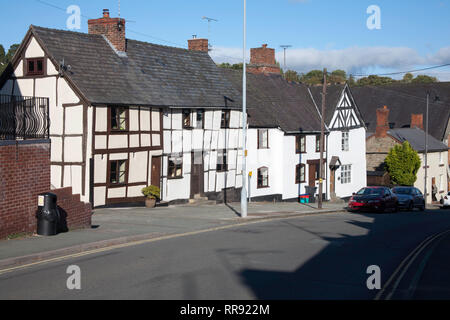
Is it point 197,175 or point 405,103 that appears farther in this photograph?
point 405,103

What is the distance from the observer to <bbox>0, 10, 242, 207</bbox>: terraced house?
26.8 meters

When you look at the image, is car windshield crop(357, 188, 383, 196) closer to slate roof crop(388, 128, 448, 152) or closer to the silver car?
the silver car

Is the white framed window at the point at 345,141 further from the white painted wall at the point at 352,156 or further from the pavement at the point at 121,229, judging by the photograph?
the pavement at the point at 121,229

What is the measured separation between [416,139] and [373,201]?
1163 inches

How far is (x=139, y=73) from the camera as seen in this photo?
30969mm

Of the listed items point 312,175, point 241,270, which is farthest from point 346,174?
point 241,270

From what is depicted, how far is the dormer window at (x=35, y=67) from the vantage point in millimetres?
28000

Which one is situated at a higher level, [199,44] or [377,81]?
[377,81]

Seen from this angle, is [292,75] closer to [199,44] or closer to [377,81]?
[377,81]

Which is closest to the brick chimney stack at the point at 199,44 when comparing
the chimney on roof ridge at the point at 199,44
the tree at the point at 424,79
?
the chimney on roof ridge at the point at 199,44

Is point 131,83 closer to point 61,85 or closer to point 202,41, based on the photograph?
point 61,85

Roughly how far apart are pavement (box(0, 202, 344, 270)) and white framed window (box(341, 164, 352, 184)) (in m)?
18.1
